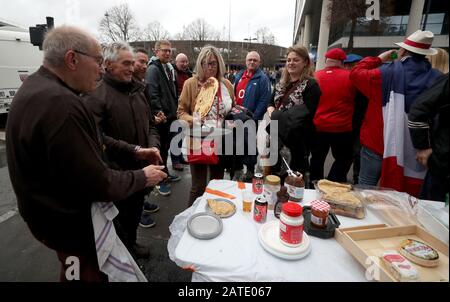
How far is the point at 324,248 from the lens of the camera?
1273 mm

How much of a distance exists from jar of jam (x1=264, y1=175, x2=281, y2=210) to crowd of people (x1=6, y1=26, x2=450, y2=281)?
70 cm

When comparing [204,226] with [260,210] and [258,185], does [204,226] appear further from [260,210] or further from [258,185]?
[258,185]

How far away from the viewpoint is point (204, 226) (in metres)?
1.45

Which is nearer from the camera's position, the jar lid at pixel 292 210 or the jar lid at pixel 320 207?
the jar lid at pixel 292 210

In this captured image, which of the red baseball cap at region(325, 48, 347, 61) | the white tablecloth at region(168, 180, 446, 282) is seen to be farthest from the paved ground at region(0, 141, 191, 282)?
the red baseball cap at region(325, 48, 347, 61)

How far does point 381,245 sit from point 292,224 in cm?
47

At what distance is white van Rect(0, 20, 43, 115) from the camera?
727 centimetres

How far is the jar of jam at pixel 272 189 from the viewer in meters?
1.65

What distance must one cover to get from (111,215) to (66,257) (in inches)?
14.1

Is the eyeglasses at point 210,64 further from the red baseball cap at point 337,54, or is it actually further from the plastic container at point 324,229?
the plastic container at point 324,229

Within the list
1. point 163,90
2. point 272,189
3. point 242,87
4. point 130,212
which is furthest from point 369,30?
point 130,212

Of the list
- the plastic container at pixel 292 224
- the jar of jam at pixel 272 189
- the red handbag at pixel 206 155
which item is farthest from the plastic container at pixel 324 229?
the red handbag at pixel 206 155

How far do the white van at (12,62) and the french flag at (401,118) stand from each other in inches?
338

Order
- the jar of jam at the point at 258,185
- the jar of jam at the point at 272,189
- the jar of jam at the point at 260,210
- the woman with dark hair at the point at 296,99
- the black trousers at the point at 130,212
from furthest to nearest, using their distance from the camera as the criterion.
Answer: the woman with dark hair at the point at 296,99
the black trousers at the point at 130,212
the jar of jam at the point at 258,185
the jar of jam at the point at 272,189
the jar of jam at the point at 260,210
